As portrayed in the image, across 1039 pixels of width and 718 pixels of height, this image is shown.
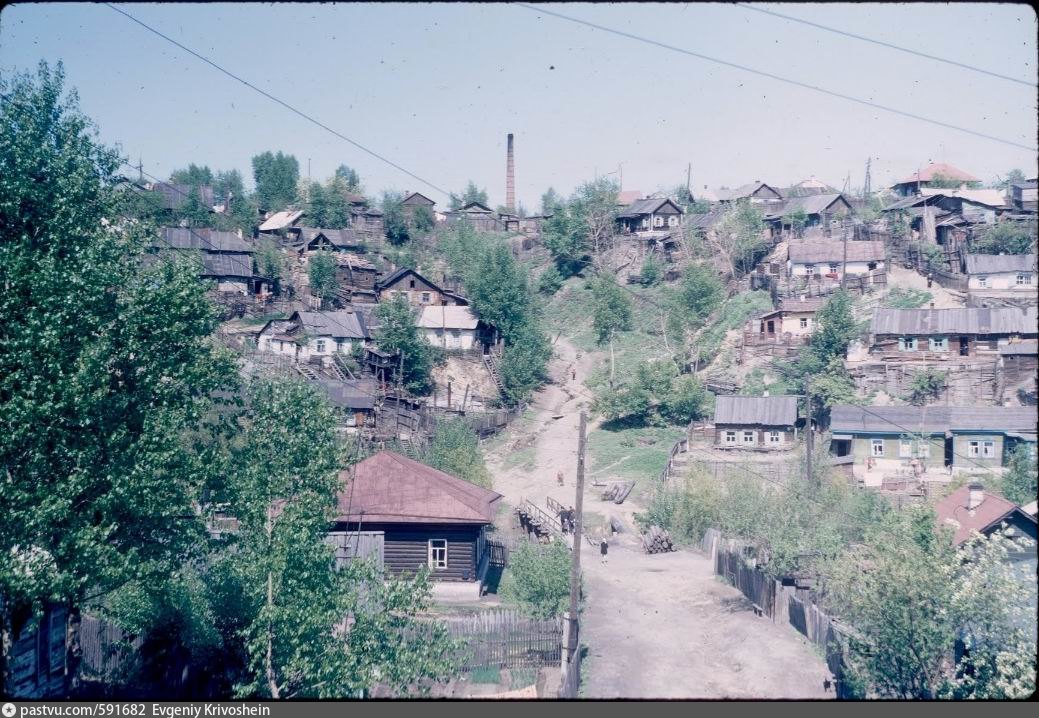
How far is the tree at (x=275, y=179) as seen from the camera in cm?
7550

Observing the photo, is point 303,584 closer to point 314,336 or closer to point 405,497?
point 405,497

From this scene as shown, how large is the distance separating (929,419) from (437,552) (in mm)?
21691

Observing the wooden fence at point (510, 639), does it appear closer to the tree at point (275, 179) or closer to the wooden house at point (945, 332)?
the wooden house at point (945, 332)

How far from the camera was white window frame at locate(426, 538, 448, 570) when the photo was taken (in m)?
20.7

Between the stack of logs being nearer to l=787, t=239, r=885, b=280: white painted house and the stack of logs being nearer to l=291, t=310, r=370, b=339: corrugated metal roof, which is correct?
l=291, t=310, r=370, b=339: corrugated metal roof

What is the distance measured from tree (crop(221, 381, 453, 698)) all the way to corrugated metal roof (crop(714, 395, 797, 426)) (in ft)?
88.0

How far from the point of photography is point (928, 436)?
30.1m

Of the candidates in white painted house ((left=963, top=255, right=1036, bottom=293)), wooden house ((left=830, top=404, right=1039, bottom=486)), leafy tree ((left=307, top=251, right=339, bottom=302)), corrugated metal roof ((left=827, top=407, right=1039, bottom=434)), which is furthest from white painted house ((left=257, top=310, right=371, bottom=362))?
white painted house ((left=963, top=255, right=1036, bottom=293))

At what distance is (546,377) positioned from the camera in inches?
1793

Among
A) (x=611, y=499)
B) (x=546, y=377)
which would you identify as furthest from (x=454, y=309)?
(x=611, y=499)

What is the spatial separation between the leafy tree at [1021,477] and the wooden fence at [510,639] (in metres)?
14.7

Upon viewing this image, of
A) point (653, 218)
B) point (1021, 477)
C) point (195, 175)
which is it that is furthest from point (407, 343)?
point (195, 175)

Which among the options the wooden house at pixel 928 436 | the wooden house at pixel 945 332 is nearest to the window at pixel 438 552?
the wooden house at pixel 928 436

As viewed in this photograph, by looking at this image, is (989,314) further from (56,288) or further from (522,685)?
(56,288)
